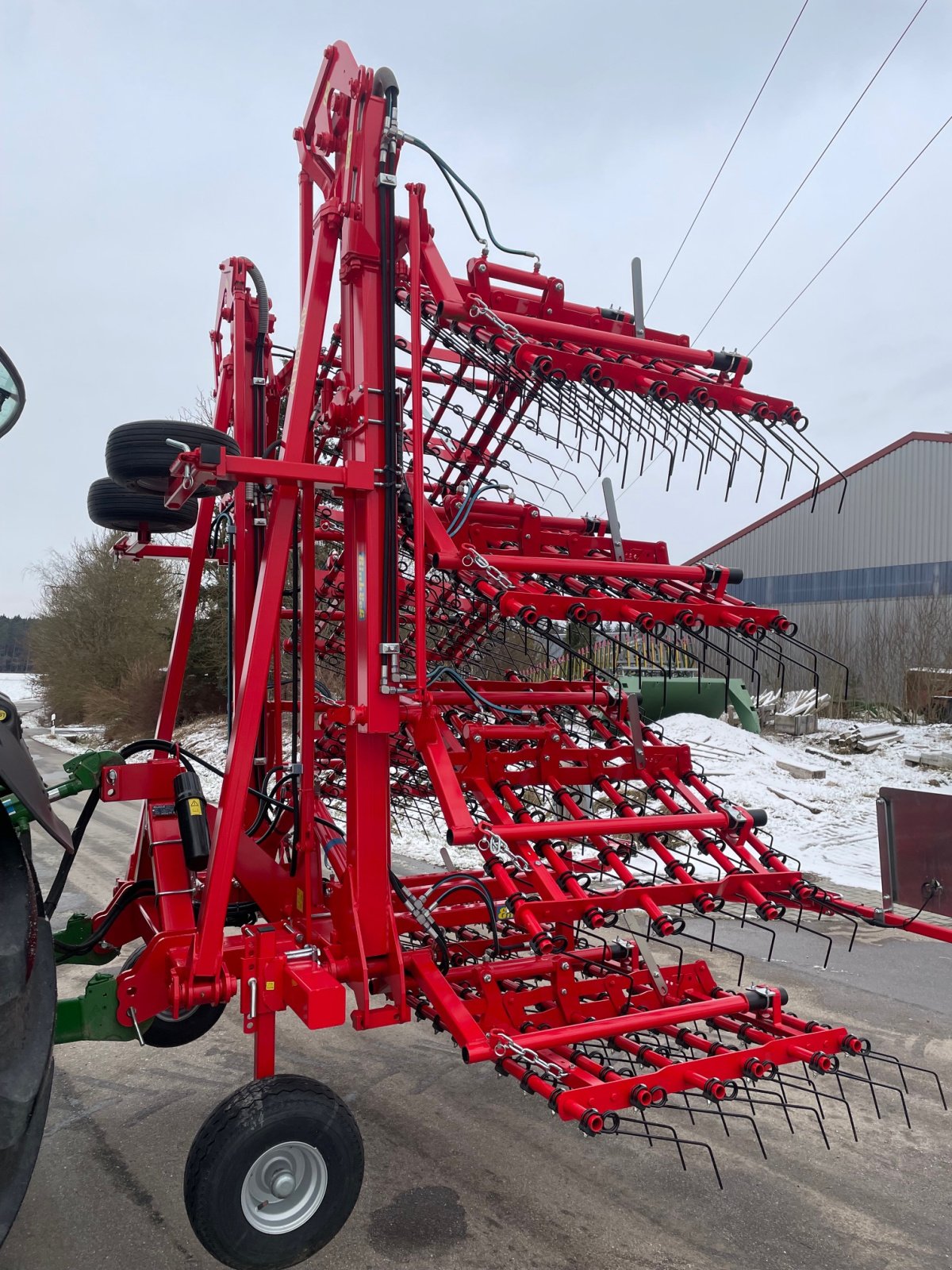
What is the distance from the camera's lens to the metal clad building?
21.2 meters

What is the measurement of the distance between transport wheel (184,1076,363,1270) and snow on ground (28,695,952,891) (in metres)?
4.58

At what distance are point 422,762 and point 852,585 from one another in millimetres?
21636

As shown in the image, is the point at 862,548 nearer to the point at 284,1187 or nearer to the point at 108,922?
the point at 108,922

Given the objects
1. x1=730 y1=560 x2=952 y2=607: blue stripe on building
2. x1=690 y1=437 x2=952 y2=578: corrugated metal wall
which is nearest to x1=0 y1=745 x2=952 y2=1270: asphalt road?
x1=730 y1=560 x2=952 y2=607: blue stripe on building

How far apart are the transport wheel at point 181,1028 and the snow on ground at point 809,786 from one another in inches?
125

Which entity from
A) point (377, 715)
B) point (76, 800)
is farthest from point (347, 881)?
point (76, 800)

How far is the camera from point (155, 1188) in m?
3.20

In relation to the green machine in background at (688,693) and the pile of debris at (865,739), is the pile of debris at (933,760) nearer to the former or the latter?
the pile of debris at (865,739)

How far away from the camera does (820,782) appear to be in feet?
38.9

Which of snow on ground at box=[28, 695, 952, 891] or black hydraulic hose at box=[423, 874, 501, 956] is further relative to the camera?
snow on ground at box=[28, 695, 952, 891]

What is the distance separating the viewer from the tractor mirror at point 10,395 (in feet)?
7.57

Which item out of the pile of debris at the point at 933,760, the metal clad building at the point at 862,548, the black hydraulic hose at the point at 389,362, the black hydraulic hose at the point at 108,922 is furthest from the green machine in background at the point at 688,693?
the metal clad building at the point at 862,548

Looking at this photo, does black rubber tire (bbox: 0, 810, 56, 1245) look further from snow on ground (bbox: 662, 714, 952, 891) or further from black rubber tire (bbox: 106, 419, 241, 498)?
snow on ground (bbox: 662, 714, 952, 891)

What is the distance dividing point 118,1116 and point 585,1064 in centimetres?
210
